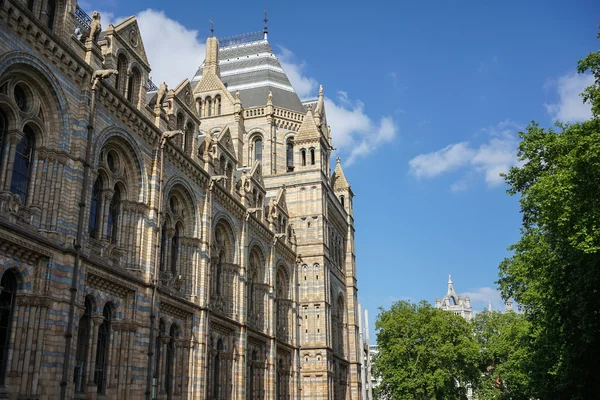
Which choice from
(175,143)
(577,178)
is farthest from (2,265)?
(577,178)

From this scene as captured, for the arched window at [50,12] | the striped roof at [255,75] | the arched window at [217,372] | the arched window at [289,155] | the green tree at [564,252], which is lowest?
the arched window at [217,372]

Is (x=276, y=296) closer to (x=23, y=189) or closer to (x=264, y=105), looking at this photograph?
(x=264, y=105)

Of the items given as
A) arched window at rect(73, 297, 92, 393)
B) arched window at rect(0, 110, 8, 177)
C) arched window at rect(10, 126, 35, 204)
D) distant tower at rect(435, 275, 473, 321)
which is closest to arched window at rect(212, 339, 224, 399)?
arched window at rect(73, 297, 92, 393)

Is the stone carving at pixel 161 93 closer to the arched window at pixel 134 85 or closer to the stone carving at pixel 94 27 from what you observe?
the arched window at pixel 134 85

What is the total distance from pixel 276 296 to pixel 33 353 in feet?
90.7

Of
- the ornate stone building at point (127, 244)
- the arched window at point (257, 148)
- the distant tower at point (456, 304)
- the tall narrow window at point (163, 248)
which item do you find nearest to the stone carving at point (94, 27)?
the ornate stone building at point (127, 244)

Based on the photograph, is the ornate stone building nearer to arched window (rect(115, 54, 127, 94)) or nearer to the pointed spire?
arched window (rect(115, 54, 127, 94))

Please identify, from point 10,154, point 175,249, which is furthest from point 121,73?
point 175,249

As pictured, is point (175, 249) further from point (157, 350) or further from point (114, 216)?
point (114, 216)

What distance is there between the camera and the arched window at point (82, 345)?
2187cm

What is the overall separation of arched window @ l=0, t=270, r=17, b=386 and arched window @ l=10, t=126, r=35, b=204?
2.71m

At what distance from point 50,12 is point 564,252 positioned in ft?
79.4

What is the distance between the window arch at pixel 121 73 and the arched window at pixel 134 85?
47cm

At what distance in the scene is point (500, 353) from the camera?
193 ft
